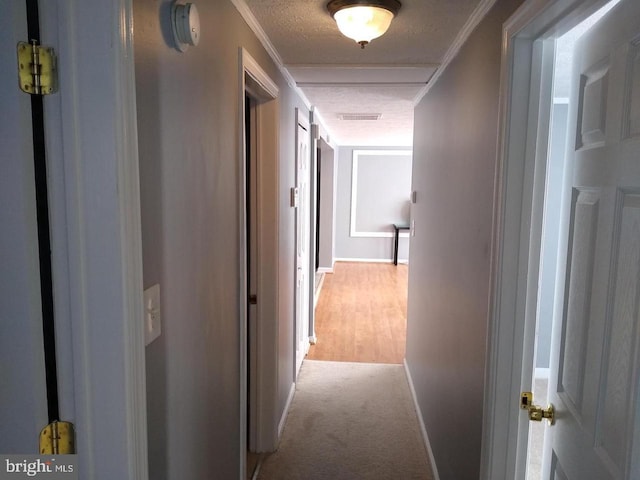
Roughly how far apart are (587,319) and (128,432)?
1023 mm

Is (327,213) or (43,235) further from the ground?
(43,235)

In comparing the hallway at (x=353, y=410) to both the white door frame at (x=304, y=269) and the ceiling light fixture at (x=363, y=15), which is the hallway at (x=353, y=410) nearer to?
the white door frame at (x=304, y=269)

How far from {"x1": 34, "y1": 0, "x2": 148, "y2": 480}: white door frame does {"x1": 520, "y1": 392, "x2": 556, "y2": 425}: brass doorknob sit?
3.46 feet

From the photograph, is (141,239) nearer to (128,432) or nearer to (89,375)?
(89,375)

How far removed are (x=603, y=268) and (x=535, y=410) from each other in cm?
55

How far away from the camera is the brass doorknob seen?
124 centimetres

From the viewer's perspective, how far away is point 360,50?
7.27 ft

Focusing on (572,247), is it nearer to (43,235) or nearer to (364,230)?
(43,235)

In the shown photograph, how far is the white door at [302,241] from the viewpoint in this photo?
3.38 m

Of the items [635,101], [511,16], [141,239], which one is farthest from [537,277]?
[141,239]

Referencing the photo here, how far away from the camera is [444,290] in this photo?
7.51 feet

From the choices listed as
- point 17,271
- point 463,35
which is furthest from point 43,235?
point 463,35

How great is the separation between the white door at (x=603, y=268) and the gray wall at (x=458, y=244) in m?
0.38

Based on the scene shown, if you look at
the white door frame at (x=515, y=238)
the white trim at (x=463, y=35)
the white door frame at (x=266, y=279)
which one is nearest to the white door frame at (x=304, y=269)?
the white door frame at (x=266, y=279)
